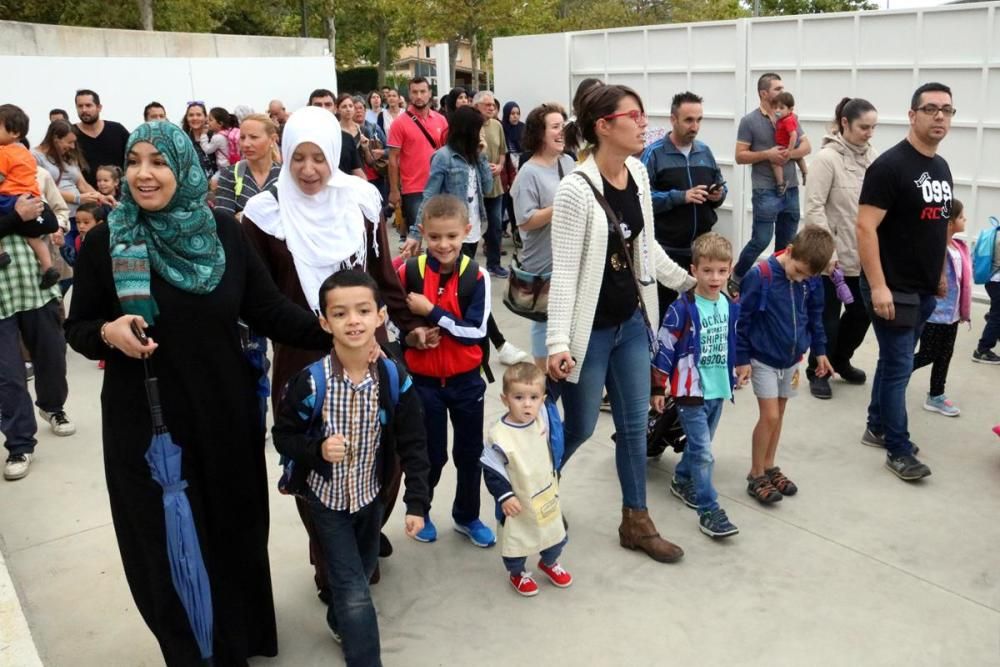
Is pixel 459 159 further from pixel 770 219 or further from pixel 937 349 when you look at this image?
pixel 937 349

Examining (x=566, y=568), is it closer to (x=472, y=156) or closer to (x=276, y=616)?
(x=276, y=616)

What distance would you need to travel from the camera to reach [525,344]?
23.8ft

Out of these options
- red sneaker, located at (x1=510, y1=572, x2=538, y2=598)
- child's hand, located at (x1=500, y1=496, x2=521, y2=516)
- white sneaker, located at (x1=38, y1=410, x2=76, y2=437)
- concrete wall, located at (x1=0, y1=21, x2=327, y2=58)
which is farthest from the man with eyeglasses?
concrete wall, located at (x1=0, y1=21, x2=327, y2=58)

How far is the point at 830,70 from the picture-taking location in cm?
888

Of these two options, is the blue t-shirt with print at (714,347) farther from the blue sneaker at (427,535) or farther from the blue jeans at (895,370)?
the blue sneaker at (427,535)

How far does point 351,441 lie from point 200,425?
48 centimetres

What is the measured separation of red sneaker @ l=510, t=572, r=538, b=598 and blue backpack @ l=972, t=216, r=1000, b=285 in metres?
4.14

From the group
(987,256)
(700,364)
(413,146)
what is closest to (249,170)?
(700,364)

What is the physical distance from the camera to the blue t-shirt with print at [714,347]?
4.26m

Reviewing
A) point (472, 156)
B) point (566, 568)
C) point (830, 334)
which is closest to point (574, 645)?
point (566, 568)

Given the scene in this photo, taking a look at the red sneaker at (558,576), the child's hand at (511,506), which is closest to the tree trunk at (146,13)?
the red sneaker at (558,576)

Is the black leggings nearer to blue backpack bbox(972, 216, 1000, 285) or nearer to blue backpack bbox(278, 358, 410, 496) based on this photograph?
blue backpack bbox(972, 216, 1000, 285)

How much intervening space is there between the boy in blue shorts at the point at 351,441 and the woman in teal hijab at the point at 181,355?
0.68 feet

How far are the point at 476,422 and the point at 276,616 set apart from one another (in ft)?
3.78
